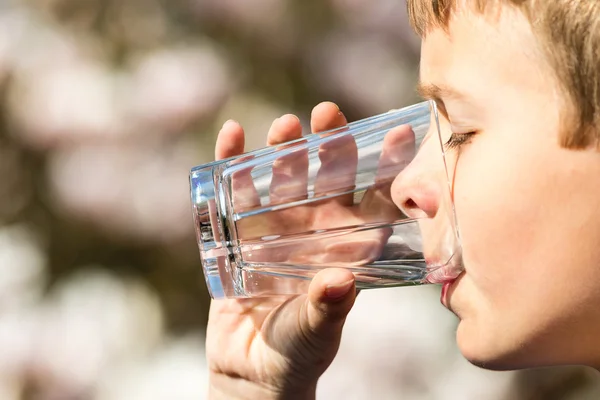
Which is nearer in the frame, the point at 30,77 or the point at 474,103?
the point at 474,103

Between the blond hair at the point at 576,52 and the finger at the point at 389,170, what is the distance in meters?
0.11

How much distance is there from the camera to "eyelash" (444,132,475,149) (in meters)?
0.60

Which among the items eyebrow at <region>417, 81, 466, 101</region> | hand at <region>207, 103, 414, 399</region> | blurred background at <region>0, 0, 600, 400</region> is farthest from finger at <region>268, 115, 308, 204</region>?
blurred background at <region>0, 0, 600, 400</region>

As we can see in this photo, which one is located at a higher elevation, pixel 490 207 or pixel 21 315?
pixel 490 207

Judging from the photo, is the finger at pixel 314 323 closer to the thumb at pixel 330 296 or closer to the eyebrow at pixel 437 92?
the thumb at pixel 330 296

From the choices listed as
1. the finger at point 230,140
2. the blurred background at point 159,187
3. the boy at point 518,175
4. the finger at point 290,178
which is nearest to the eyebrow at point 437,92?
the boy at point 518,175

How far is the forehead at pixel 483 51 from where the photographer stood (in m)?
0.56

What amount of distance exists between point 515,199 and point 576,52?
105mm

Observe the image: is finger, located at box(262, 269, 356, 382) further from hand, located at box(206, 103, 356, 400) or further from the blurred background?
the blurred background

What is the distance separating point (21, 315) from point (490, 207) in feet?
2.16

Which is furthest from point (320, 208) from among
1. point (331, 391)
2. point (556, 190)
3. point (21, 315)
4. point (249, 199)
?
point (21, 315)

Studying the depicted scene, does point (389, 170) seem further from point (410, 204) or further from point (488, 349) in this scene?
point (488, 349)

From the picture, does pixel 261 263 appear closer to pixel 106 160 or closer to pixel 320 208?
pixel 320 208

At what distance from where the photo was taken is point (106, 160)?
101 centimetres
